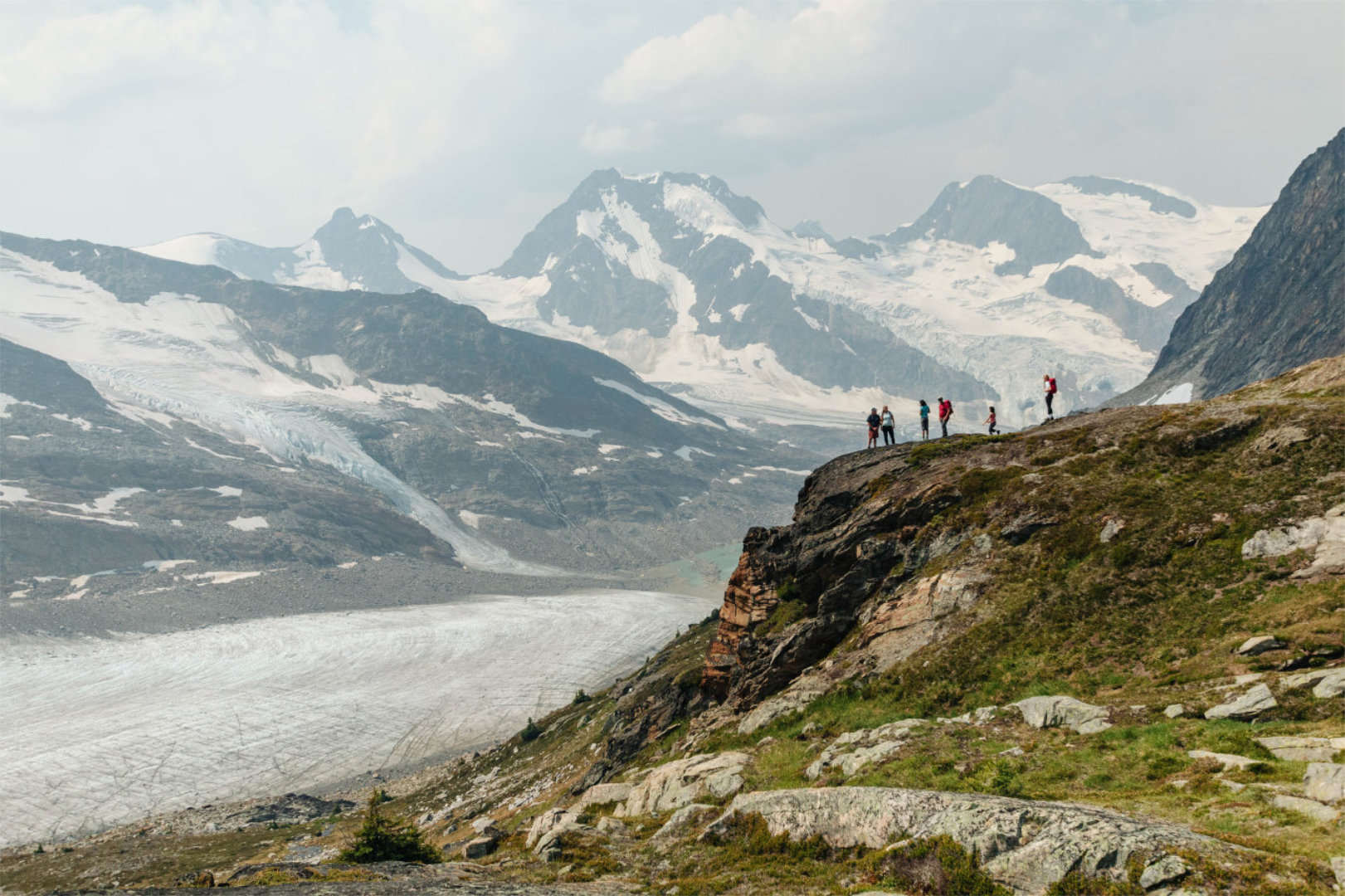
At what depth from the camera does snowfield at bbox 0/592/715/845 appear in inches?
3890

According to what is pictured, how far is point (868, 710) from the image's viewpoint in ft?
92.2

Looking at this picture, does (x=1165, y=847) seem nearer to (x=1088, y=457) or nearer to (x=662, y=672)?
(x=1088, y=457)

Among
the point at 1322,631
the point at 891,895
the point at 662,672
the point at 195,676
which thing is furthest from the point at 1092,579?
the point at 195,676

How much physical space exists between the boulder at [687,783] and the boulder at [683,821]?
1.25m

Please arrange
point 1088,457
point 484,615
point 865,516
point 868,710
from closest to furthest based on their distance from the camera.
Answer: point 868,710 < point 1088,457 < point 865,516 < point 484,615

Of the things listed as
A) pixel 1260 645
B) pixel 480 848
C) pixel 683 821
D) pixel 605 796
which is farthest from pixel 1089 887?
pixel 605 796

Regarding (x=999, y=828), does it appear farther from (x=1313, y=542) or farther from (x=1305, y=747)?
(x=1313, y=542)

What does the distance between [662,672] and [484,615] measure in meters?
108

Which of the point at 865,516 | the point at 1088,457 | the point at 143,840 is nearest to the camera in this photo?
the point at 1088,457

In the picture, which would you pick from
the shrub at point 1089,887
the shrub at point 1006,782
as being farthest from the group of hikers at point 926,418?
the shrub at point 1089,887

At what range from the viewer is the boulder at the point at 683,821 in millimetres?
23734

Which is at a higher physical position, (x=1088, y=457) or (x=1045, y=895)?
(x=1088, y=457)

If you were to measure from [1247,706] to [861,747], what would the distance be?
10216mm

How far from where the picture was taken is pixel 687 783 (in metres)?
28.2
